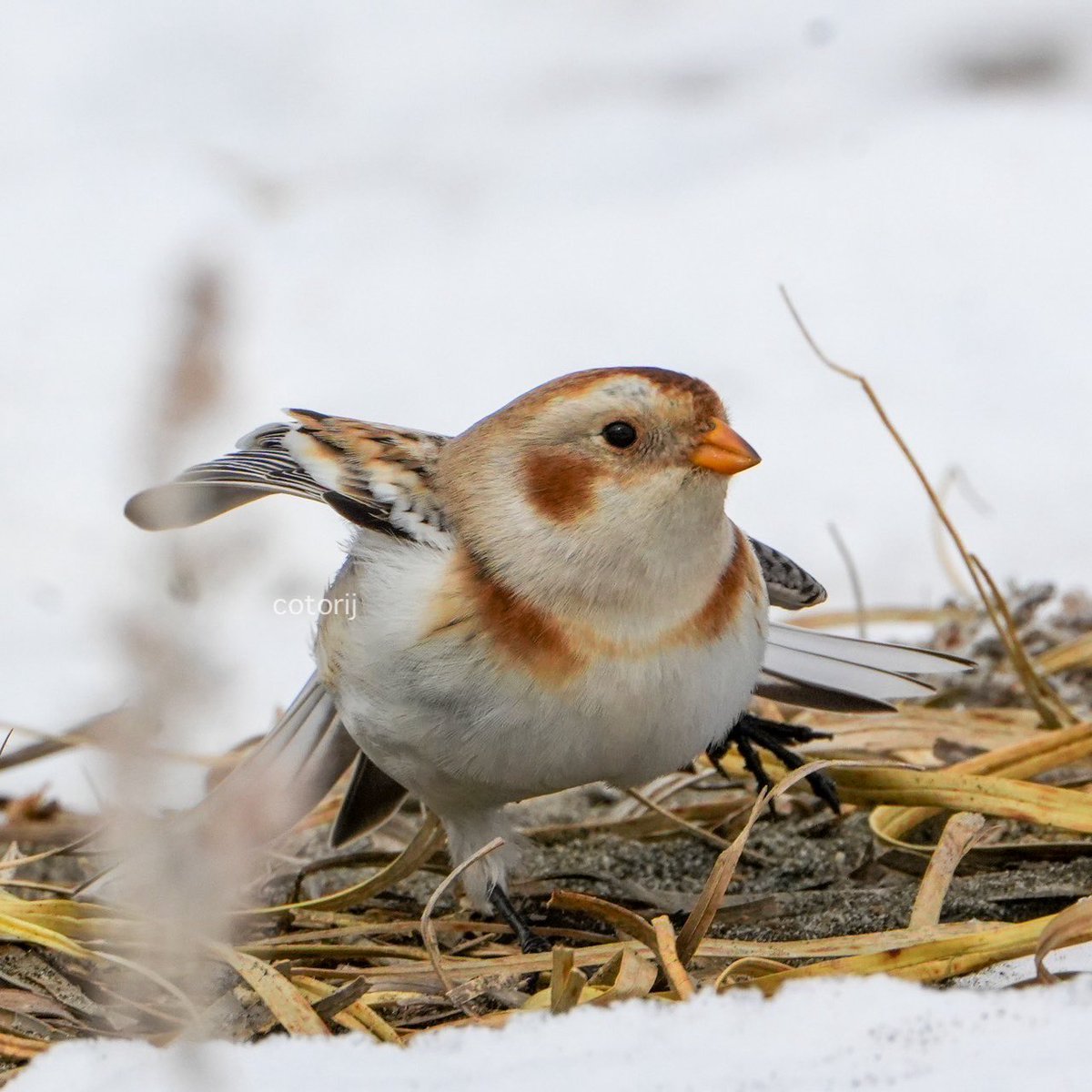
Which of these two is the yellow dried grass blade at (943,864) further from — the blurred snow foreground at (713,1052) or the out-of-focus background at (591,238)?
the out-of-focus background at (591,238)

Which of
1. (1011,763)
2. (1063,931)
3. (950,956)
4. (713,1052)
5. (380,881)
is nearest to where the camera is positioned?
(713,1052)

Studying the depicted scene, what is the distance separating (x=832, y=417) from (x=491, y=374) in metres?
1.34

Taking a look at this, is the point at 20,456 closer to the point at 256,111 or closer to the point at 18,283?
the point at 18,283

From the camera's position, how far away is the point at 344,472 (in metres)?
2.73

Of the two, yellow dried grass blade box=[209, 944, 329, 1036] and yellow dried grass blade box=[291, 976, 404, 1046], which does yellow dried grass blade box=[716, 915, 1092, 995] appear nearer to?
yellow dried grass blade box=[291, 976, 404, 1046]

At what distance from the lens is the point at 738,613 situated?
8.37 ft

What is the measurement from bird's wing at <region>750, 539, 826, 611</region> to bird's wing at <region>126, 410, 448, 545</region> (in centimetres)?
68

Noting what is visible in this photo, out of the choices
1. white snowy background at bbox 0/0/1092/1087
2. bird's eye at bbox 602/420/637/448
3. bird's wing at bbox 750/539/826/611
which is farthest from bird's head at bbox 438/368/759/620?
white snowy background at bbox 0/0/1092/1087

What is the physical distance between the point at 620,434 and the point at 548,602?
284mm

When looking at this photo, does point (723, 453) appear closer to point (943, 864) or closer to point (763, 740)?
point (943, 864)

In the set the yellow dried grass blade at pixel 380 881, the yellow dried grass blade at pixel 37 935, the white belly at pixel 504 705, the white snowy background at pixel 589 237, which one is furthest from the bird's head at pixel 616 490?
the white snowy background at pixel 589 237

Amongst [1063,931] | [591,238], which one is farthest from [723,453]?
[591,238]

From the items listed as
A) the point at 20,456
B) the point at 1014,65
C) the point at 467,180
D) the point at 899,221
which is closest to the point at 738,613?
the point at 20,456

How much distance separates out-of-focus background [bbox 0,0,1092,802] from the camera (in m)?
5.36
